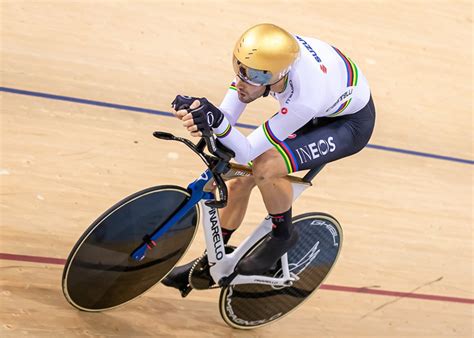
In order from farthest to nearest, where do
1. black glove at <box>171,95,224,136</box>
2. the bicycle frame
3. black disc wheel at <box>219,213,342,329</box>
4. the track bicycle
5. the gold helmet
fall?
black disc wheel at <box>219,213,342,329</box>
the bicycle frame
the track bicycle
the gold helmet
black glove at <box>171,95,224,136</box>

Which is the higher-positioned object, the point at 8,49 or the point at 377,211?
the point at 8,49

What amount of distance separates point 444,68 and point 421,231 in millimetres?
1831

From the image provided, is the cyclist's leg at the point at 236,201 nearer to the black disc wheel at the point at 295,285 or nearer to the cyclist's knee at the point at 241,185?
the cyclist's knee at the point at 241,185

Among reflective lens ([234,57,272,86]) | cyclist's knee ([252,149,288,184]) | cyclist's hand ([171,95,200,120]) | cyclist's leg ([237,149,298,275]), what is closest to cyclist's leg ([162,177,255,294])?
cyclist's leg ([237,149,298,275])

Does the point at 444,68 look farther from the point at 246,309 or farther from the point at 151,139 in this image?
the point at 246,309

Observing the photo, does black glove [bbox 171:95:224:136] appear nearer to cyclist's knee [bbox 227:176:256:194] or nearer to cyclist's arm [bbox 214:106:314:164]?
cyclist's arm [bbox 214:106:314:164]

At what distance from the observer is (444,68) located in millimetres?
5922

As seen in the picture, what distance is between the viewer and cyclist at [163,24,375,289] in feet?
8.64

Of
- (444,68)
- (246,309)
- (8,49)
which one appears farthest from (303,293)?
(444,68)

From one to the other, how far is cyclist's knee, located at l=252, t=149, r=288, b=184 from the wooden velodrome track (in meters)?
0.92

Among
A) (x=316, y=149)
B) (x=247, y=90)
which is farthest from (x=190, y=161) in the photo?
(x=247, y=90)

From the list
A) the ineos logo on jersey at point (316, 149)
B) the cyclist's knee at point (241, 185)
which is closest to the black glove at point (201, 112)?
the ineos logo on jersey at point (316, 149)

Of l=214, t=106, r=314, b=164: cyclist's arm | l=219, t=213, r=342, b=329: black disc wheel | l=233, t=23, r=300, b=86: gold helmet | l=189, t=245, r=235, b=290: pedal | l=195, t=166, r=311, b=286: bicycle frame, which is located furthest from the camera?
l=219, t=213, r=342, b=329: black disc wheel

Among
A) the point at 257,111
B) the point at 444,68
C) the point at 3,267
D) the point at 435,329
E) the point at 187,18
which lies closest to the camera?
the point at 3,267
